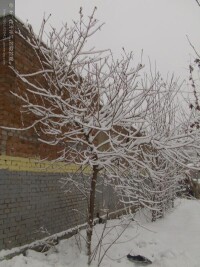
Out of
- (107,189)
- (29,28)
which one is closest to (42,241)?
(29,28)

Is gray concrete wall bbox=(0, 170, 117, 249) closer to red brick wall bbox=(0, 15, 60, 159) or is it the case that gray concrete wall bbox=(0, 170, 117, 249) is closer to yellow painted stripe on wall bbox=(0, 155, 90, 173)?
yellow painted stripe on wall bbox=(0, 155, 90, 173)

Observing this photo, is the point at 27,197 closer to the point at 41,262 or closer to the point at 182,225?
the point at 41,262

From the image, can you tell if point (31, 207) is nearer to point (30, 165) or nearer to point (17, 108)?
point (30, 165)

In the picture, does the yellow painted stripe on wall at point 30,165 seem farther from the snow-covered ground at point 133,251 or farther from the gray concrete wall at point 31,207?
the snow-covered ground at point 133,251

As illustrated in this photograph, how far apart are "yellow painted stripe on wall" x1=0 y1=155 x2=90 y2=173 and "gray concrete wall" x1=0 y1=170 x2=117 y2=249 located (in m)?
0.09

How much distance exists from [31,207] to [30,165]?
0.70 meters

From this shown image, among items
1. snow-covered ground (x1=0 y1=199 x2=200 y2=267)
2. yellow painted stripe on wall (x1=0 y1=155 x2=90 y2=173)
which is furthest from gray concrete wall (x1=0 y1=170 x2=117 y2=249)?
snow-covered ground (x1=0 y1=199 x2=200 y2=267)

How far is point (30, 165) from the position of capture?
6223mm

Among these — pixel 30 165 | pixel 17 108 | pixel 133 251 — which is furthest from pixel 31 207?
pixel 133 251

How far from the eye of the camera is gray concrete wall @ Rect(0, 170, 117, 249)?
5.43m

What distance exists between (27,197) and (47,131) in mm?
1268

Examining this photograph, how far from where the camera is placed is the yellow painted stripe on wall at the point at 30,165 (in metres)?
5.51

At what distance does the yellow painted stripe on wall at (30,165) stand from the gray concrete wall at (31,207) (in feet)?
0.28

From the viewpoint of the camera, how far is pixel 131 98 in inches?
227
